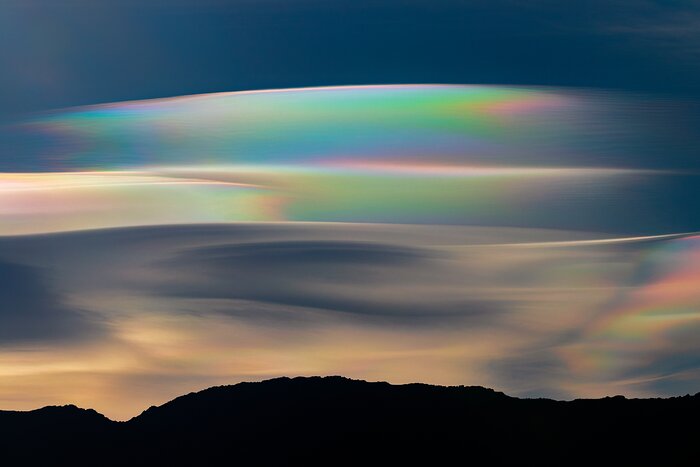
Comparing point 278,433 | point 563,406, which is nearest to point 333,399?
point 278,433

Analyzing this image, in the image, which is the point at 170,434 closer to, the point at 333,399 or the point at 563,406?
the point at 333,399

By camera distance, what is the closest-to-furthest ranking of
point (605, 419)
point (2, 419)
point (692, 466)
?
1. point (692, 466)
2. point (605, 419)
3. point (2, 419)

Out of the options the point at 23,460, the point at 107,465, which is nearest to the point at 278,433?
the point at 107,465

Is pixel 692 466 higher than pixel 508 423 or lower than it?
lower

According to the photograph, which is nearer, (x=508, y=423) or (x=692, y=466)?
(x=692, y=466)

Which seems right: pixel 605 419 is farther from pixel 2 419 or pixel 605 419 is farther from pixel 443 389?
pixel 2 419

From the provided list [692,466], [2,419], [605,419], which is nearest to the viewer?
[692,466]
